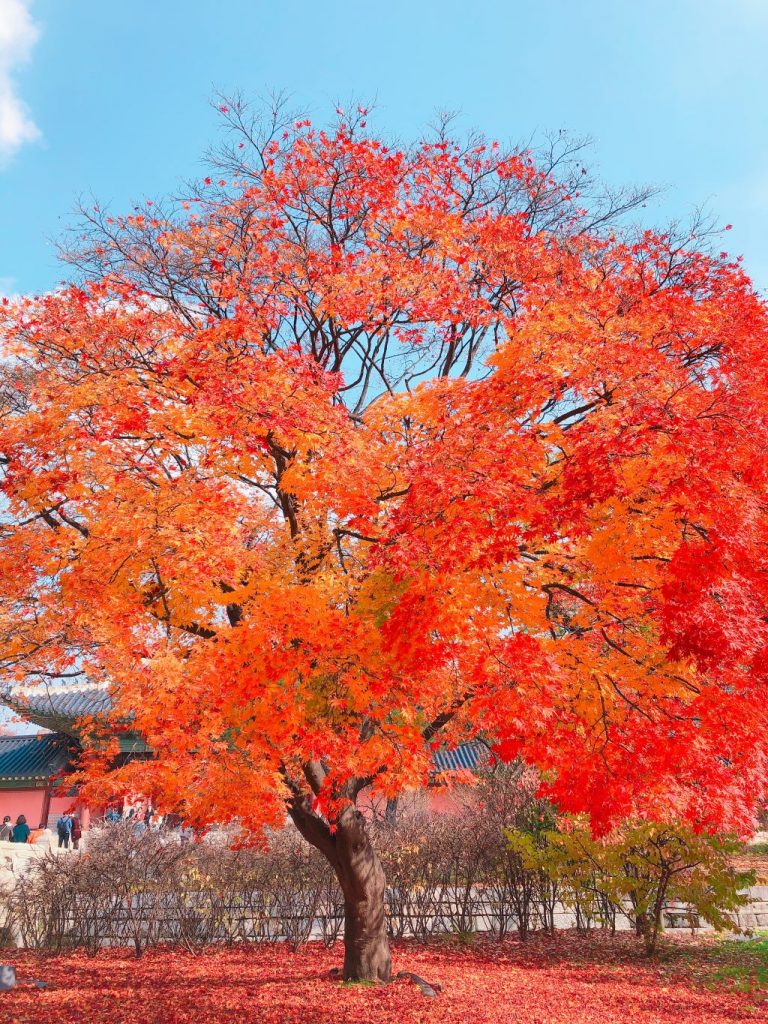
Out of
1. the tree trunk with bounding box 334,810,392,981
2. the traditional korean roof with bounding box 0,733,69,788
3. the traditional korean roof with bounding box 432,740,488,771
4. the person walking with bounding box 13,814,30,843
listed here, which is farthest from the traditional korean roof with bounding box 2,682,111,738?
the tree trunk with bounding box 334,810,392,981

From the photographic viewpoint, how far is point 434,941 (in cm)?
1416

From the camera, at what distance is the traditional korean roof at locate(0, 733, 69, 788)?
26188 mm

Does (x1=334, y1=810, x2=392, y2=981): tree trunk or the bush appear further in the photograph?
the bush

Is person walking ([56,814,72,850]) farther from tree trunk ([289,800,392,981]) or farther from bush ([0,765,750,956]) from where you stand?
tree trunk ([289,800,392,981])

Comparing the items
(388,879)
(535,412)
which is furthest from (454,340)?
(388,879)

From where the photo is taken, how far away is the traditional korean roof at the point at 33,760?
1031 inches

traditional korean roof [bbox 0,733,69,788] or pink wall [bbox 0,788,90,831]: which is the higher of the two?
traditional korean roof [bbox 0,733,69,788]

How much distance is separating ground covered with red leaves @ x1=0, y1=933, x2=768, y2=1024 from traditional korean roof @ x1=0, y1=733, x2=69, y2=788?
14.7m

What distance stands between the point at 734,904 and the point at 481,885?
186 inches

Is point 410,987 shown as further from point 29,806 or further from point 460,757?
point 29,806

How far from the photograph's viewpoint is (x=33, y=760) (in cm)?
2680

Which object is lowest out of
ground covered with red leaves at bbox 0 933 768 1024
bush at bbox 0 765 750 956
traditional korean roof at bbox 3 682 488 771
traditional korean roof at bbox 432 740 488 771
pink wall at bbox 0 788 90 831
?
ground covered with red leaves at bbox 0 933 768 1024

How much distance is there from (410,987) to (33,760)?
21.9 meters

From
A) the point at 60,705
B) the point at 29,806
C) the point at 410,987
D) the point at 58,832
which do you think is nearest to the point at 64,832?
the point at 58,832
